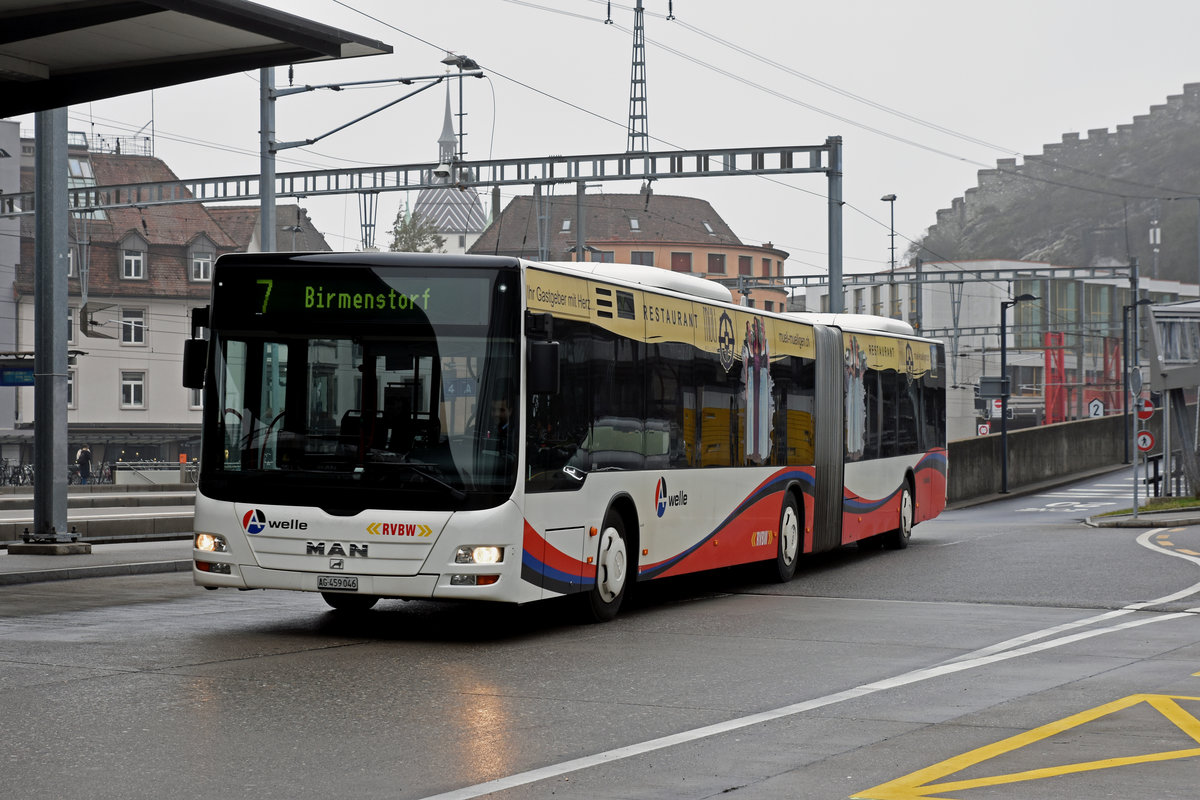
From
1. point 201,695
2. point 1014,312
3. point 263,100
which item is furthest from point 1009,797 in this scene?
point 1014,312

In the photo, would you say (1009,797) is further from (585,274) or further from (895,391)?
(895,391)

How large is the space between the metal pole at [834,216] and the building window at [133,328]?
161 feet

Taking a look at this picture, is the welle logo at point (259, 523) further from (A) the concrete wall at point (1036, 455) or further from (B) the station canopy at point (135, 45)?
(A) the concrete wall at point (1036, 455)

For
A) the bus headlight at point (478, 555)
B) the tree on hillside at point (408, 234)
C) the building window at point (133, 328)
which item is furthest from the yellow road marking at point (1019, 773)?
the tree on hillside at point (408, 234)

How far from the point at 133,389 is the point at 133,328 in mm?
3120

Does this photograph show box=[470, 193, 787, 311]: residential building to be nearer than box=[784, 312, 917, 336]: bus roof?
No

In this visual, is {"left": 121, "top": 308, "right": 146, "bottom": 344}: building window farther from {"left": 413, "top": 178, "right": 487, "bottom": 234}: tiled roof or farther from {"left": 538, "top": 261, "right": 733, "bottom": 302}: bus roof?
{"left": 413, "top": 178, "right": 487, "bottom": 234}: tiled roof

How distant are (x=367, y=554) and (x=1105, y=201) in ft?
623

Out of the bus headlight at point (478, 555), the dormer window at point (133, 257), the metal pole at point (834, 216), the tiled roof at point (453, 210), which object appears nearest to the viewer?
the bus headlight at point (478, 555)

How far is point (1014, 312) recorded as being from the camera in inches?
4336

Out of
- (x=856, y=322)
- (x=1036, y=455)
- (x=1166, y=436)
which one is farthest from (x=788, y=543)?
(x=1036, y=455)

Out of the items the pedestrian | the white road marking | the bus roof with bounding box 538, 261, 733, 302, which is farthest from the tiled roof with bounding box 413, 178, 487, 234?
the white road marking

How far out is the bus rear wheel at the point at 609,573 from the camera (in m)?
13.8

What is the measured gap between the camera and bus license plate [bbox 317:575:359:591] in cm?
1210
